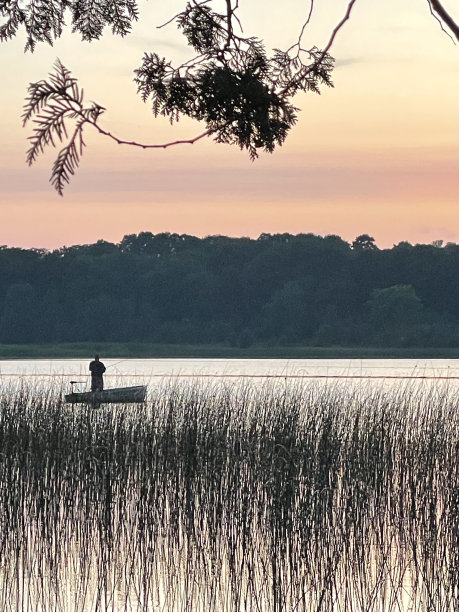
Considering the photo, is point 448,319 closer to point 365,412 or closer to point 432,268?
point 432,268

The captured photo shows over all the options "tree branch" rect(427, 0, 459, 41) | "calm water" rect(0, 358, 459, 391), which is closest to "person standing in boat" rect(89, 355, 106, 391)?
"calm water" rect(0, 358, 459, 391)

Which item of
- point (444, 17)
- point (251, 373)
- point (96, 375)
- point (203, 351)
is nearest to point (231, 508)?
point (444, 17)

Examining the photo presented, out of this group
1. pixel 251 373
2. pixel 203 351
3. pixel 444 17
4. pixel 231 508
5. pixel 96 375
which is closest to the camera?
pixel 444 17

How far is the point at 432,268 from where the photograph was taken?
59.7 meters

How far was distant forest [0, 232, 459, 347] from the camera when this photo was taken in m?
57.3

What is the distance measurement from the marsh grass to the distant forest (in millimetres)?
48692

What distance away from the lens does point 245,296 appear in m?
60.2

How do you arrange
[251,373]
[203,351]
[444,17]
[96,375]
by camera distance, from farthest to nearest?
[203,351] < [251,373] < [96,375] < [444,17]

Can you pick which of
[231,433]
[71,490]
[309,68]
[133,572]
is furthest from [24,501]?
[309,68]

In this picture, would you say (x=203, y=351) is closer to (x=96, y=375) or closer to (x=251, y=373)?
(x=251, y=373)

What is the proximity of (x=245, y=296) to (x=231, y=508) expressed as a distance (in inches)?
2099

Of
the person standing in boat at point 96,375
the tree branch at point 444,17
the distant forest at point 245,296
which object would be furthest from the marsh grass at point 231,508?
the distant forest at point 245,296

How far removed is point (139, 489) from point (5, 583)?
1.04m

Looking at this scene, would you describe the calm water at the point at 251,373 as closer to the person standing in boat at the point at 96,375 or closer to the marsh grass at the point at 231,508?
the person standing in boat at the point at 96,375
